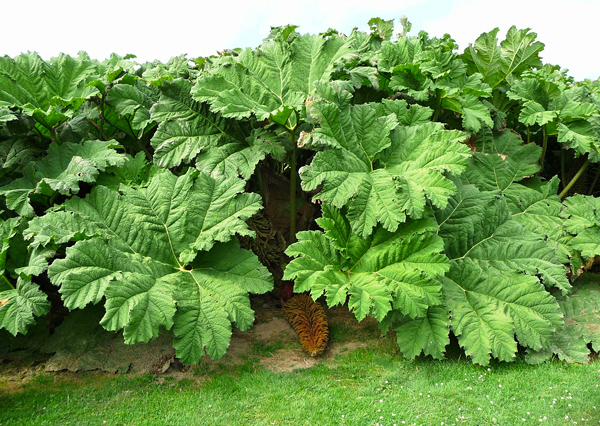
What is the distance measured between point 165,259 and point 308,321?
3.87ft

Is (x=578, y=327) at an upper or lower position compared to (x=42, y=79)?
lower

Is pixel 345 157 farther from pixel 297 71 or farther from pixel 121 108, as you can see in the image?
pixel 121 108

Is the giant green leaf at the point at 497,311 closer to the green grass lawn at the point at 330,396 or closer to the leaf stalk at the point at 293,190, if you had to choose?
the green grass lawn at the point at 330,396

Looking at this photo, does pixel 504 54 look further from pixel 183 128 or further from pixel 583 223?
pixel 183 128

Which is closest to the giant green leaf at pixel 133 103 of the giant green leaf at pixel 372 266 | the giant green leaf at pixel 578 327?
the giant green leaf at pixel 372 266

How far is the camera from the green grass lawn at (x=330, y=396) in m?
2.73

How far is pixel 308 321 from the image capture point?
3543mm

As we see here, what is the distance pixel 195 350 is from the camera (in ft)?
9.52

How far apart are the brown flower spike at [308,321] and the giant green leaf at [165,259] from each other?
516 mm

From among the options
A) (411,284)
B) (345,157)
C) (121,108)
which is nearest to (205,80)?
(121,108)

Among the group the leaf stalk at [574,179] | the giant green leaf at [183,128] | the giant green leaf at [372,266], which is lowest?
the giant green leaf at [372,266]

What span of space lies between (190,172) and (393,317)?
72.2 inches

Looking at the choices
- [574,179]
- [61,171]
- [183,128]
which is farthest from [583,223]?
[61,171]

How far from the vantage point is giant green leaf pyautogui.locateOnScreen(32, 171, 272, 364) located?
288cm
